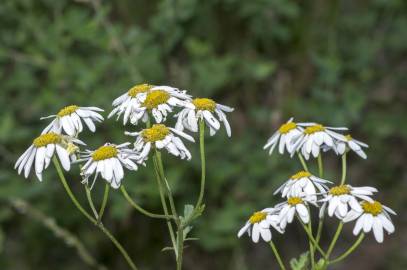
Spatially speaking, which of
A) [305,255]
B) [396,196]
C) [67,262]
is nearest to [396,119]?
[396,196]

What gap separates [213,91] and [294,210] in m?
3.00

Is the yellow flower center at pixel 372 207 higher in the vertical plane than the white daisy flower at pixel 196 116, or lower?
lower

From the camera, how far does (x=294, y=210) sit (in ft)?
6.26

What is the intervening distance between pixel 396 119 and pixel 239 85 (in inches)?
46.1

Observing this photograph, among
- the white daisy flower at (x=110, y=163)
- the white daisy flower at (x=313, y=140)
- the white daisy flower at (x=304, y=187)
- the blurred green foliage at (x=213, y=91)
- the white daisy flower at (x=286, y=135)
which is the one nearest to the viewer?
the white daisy flower at (x=110, y=163)

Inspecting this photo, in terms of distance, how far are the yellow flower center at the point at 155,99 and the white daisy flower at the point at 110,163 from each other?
142mm

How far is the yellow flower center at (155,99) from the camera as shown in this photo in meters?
1.98

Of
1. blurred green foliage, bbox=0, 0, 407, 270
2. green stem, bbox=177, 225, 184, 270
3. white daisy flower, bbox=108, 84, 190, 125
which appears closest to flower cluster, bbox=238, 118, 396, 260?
green stem, bbox=177, 225, 184, 270

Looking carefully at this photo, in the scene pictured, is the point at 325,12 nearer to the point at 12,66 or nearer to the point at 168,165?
the point at 168,165

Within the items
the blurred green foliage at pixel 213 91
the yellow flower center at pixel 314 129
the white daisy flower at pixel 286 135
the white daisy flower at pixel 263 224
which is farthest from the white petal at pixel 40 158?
the blurred green foliage at pixel 213 91

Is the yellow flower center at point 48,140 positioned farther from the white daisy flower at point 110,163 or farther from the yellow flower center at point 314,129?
the yellow flower center at point 314,129

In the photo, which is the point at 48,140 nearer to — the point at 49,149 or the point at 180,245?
the point at 49,149

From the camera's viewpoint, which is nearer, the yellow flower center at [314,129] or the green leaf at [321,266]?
the green leaf at [321,266]

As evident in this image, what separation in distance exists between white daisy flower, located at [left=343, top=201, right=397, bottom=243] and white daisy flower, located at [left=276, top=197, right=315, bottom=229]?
0.12 metres
